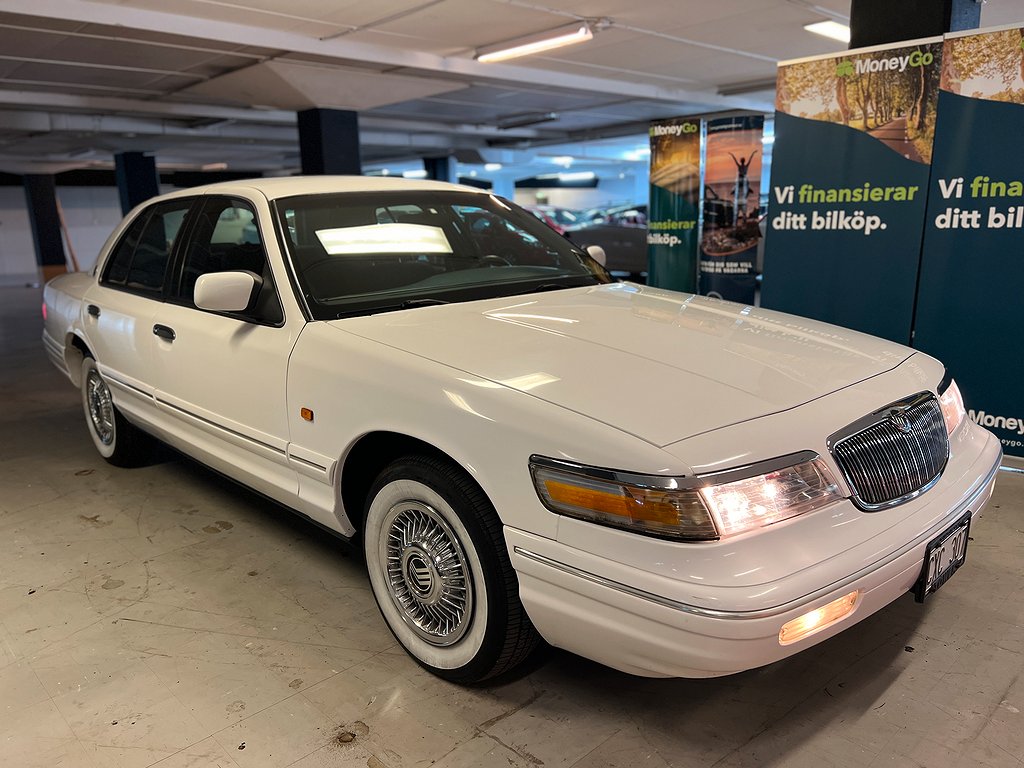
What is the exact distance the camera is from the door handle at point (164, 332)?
3107mm

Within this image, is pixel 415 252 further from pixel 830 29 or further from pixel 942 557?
pixel 830 29

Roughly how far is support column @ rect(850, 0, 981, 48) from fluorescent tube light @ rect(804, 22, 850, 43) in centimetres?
341

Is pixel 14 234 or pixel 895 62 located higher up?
pixel 895 62

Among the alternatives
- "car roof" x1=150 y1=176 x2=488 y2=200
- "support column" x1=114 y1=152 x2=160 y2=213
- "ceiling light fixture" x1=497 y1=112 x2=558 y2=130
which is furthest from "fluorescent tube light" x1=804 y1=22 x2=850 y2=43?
"support column" x1=114 y1=152 x2=160 y2=213

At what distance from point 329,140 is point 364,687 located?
32.1ft

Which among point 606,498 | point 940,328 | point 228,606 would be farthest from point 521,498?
point 940,328

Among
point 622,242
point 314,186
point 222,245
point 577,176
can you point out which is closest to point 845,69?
point 314,186

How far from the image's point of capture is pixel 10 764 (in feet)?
6.39

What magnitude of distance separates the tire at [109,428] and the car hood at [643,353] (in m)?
2.31

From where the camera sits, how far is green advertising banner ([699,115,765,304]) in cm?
724

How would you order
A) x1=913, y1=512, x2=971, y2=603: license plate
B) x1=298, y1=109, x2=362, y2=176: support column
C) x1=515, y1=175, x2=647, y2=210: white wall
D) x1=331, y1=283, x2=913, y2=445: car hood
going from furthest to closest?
x1=515, y1=175, x2=647, y2=210: white wall < x1=298, y1=109, x2=362, y2=176: support column < x1=913, y1=512, x2=971, y2=603: license plate < x1=331, y1=283, x2=913, y2=445: car hood

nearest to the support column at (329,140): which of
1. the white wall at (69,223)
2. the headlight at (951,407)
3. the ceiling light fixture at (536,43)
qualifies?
the ceiling light fixture at (536,43)

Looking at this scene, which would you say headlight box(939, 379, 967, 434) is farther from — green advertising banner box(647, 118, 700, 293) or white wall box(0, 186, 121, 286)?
white wall box(0, 186, 121, 286)

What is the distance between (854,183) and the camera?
446 cm
